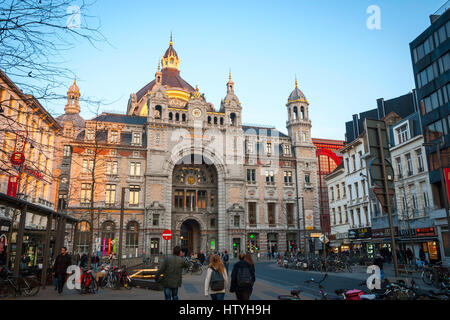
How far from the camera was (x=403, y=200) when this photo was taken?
3475 centimetres

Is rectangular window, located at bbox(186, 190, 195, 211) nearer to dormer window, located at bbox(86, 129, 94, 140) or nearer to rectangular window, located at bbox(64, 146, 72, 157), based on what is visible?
dormer window, located at bbox(86, 129, 94, 140)

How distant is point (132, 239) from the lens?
1991 inches

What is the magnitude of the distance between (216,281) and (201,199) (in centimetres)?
4994

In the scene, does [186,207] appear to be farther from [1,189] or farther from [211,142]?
[1,189]

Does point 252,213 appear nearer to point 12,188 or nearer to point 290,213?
point 290,213

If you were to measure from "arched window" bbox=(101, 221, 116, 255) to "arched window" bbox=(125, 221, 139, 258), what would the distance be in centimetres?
205

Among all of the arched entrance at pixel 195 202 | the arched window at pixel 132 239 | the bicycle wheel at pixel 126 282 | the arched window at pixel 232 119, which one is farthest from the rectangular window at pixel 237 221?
the bicycle wheel at pixel 126 282

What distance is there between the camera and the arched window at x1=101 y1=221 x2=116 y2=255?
160 ft

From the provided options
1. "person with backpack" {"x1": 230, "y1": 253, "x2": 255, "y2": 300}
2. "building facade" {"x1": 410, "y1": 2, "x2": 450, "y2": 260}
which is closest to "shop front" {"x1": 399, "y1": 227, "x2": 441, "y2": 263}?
"building facade" {"x1": 410, "y1": 2, "x2": 450, "y2": 260}

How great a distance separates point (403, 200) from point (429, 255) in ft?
18.5

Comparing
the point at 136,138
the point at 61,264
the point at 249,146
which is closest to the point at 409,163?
the point at 249,146

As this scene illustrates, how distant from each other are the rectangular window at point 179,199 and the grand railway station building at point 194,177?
0.16 m

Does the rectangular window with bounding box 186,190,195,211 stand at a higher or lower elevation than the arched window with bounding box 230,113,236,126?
lower
